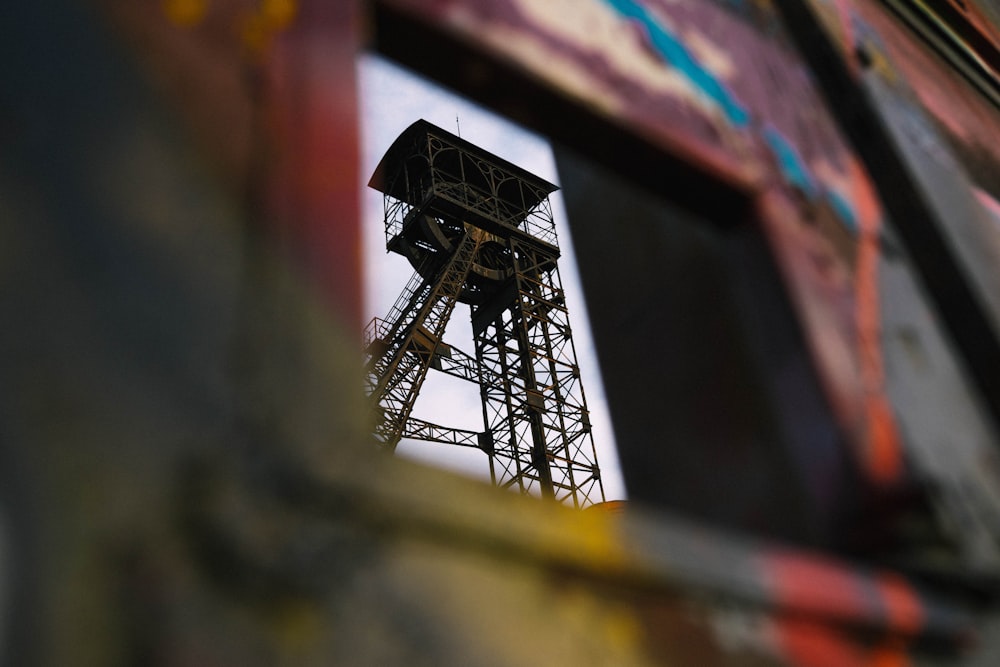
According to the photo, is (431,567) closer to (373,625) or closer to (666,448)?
(373,625)

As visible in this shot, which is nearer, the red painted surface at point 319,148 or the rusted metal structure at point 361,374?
the rusted metal structure at point 361,374

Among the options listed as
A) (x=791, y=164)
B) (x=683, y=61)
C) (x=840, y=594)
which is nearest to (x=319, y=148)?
(x=840, y=594)

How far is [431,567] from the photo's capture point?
5.09ft

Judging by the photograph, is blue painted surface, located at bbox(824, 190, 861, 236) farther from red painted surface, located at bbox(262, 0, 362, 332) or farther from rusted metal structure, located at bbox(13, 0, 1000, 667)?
red painted surface, located at bbox(262, 0, 362, 332)

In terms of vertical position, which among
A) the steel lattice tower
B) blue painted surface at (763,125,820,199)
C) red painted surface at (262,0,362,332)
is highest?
the steel lattice tower

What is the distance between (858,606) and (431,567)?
1.36 metres

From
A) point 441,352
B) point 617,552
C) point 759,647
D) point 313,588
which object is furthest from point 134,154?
point 441,352

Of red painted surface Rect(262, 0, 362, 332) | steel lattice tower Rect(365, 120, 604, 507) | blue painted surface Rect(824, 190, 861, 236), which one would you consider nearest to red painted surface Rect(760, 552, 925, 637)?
red painted surface Rect(262, 0, 362, 332)

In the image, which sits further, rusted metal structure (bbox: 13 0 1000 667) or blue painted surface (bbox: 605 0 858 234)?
blue painted surface (bbox: 605 0 858 234)

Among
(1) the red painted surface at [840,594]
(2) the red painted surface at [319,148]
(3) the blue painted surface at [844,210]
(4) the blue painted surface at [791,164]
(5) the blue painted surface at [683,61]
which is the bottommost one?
(1) the red painted surface at [840,594]

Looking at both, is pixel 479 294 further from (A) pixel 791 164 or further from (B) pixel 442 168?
(A) pixel 791 164

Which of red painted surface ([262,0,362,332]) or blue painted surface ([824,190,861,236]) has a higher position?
blue painted surface ([824,190,861,236])

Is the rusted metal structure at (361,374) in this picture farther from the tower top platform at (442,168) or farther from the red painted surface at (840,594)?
the tower top platform at (442,168)

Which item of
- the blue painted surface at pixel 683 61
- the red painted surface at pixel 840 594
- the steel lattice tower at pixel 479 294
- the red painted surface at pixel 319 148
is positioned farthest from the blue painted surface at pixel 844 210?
the steel lattice tower at pixel 479 294
